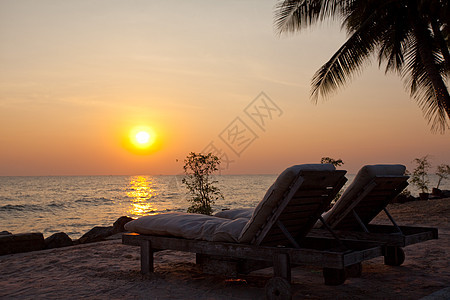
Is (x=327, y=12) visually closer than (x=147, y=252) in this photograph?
No

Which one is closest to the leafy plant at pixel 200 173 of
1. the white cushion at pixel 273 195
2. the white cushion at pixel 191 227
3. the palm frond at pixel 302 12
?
the palm frond at pixel 302 12

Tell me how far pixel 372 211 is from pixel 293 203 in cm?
171

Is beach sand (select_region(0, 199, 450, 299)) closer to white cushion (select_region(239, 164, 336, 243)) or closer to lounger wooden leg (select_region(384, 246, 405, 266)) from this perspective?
lounger wooden leg (select_region(384, 246, 405, 266))

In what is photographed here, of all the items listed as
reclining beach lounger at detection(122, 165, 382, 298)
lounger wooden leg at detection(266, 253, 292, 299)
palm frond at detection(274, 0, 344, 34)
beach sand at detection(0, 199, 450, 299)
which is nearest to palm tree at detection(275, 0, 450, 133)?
palm frond at detection(274, 0, 344, 34)

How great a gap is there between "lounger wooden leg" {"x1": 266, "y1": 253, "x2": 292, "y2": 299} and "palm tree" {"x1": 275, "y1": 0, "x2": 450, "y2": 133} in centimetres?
681

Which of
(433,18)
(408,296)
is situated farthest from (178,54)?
(408,296)

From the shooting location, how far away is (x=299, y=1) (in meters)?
9.72

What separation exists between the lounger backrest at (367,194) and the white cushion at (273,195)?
85 cm

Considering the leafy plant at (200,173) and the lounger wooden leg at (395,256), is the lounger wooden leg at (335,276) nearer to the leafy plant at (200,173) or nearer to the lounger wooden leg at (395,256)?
the lounger wooden leg at (395,256)

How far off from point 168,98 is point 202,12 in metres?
8.38

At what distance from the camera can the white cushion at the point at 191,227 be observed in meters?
3.71

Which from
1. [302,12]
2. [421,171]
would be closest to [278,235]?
[302,12]

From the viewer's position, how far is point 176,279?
416 centimetres

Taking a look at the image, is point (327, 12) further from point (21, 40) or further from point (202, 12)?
point (21, 40)
